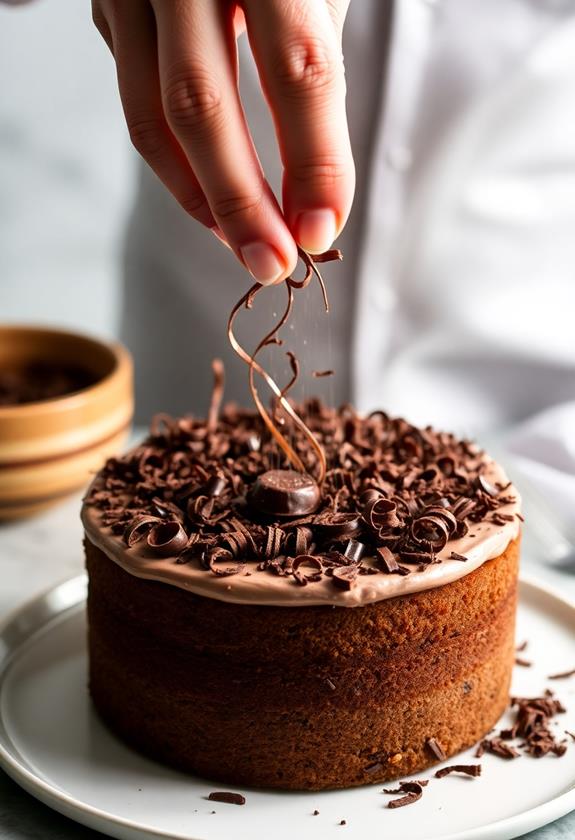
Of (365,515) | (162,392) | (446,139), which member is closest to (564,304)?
(446,139)

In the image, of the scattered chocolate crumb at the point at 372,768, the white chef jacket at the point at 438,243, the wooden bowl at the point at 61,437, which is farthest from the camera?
the white chef jacket at the point at 438,243

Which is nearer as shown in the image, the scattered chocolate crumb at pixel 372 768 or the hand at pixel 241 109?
the hand at pixel 241 109

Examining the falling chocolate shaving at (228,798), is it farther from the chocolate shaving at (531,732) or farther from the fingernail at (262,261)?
the fingernail at (262,261)

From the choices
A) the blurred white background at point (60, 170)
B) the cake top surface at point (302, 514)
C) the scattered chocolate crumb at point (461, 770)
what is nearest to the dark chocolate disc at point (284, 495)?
the cake top surface at point (302, 514)

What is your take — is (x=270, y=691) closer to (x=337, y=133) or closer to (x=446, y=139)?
(x=337, y=133)

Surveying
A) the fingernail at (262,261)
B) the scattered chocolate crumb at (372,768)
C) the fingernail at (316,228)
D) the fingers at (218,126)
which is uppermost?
the fingers at (218,126)

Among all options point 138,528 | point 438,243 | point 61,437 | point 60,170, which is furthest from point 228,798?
point 60,170
